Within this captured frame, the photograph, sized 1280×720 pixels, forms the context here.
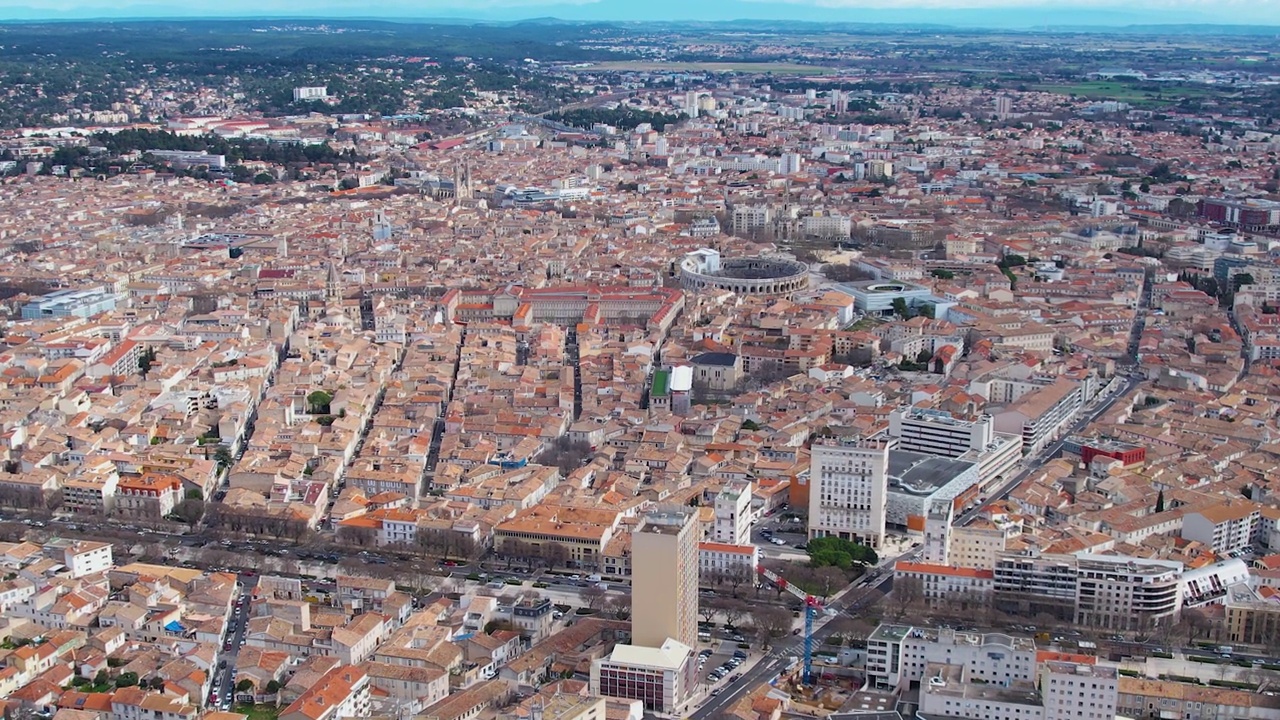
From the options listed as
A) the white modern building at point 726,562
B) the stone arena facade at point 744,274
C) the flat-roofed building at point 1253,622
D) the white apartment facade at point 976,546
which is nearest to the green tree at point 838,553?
the white modern building at point 726,562

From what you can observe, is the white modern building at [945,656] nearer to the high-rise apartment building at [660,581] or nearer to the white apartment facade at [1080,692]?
the white apartment facade at [1080,692]

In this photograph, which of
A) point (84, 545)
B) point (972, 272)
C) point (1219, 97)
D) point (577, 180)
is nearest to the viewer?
point (84, 545)

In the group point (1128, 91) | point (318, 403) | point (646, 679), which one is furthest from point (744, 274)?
point (1128, 91)

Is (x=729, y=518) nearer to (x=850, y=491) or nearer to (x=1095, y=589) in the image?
(x=850, y=491)

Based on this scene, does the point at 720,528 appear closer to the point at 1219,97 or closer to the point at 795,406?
the point at 795,406

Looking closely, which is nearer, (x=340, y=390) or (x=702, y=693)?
(x=702, y=693)

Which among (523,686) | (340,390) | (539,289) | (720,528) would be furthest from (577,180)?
(523,686)
